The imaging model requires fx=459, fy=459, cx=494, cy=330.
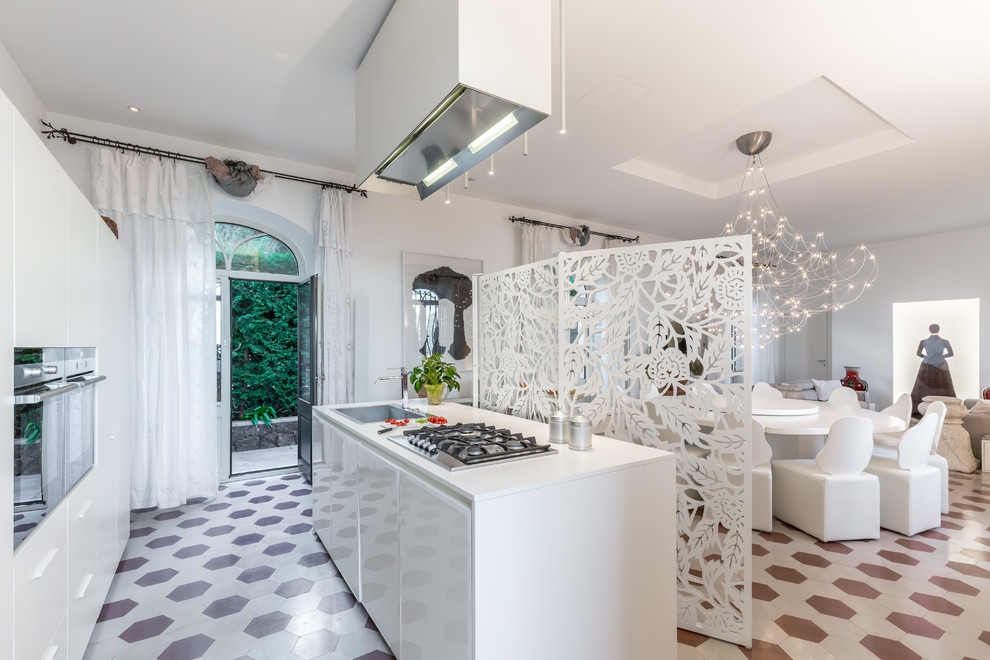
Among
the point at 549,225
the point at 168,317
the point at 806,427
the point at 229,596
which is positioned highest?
the point at 549,225

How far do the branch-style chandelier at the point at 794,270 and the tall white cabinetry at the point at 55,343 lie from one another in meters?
5.54

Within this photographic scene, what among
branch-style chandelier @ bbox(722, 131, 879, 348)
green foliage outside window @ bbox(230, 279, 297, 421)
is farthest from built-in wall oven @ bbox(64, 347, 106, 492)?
branch-style chandelier @ bbox(722, 131, 879, 348)

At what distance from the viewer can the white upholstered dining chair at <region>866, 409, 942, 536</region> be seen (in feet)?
10.1

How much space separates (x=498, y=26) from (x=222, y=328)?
12.8 feet

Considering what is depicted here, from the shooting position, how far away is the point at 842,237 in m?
6.90

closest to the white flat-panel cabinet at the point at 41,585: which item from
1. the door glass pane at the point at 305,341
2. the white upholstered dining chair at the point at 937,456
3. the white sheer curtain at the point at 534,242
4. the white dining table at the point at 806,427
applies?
the door glass pane at the point at 305,341

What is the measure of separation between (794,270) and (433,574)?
28.9ft

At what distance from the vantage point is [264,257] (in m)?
4.60

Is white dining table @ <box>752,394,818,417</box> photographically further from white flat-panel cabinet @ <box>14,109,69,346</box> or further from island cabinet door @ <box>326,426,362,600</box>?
white flat-panel cabinet @ <box>14,109,69,346</box>

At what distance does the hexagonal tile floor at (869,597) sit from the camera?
6.49 ft

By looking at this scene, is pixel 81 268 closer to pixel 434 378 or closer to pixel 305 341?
pixel 434 378

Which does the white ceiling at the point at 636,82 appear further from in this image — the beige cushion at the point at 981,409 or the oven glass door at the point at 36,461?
the beige cushion at the point at 981,409

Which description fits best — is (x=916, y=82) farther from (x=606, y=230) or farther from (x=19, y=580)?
(x=19, y=580)

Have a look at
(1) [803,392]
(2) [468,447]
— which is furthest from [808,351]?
(2) [468,447]
